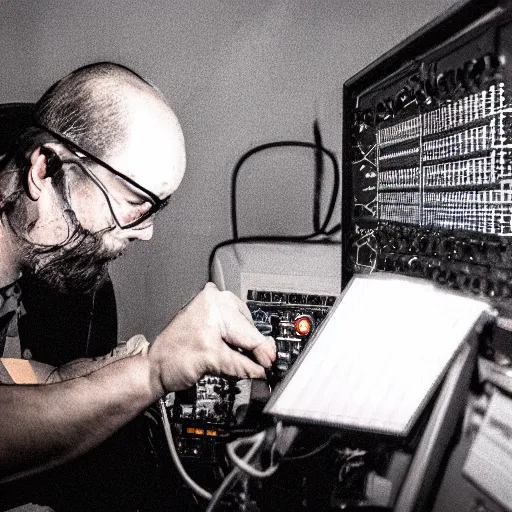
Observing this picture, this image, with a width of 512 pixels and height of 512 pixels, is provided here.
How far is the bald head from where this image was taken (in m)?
1.09

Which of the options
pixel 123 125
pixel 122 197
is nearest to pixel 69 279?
pixel 122 197

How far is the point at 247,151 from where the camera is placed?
5.00 feet

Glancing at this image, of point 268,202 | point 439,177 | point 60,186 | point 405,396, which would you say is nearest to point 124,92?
point 60,186

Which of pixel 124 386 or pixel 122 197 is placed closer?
pixel 124 386

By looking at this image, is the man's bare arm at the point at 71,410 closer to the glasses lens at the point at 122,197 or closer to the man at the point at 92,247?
the man at the point at 92,247

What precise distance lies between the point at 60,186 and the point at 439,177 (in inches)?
30.6

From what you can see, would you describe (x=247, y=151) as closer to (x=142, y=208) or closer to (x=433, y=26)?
(x=142, y=208)

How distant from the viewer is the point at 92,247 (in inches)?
48.1

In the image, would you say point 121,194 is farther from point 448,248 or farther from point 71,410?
point 448,248

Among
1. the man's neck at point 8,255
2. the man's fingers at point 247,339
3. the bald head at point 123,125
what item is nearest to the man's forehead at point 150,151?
the bald head at point 123,125

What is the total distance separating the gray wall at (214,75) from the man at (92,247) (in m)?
0.24

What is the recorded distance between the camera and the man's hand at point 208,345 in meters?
0.85

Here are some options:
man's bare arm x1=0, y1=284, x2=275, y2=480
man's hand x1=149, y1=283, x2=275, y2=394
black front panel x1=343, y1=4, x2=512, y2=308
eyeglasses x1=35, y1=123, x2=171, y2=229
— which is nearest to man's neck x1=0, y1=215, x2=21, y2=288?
eyeglasses x1=35, y1=123, x2=171, y2=229

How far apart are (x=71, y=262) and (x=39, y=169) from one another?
0.23 meters
